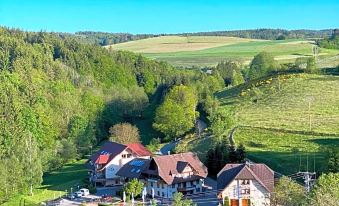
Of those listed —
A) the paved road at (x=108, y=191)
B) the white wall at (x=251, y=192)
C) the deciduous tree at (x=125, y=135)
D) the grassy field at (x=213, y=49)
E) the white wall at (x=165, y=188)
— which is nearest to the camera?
the white wall at (x=251, y=192)

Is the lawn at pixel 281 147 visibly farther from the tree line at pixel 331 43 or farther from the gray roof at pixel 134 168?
the tree line at pixel 331 43

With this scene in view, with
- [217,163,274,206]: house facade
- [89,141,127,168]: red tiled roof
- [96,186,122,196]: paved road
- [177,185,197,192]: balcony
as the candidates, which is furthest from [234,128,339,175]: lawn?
[96,186,122,196]: paved road

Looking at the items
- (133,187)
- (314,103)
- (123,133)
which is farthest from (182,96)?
(133,187)

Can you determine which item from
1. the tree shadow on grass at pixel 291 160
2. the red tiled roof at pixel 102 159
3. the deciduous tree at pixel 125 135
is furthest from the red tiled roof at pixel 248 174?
the deciduous tree at pixel 125 135

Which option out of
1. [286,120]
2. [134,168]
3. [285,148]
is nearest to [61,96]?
[286,120]

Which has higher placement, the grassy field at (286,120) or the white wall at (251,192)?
the grassy field at (286,120)

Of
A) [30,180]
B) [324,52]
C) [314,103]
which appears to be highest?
[324,52]

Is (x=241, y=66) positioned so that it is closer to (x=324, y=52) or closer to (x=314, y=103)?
(x=324, y=52)

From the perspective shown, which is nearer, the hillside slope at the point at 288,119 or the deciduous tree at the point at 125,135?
the hillside slope at the point at 288,119
